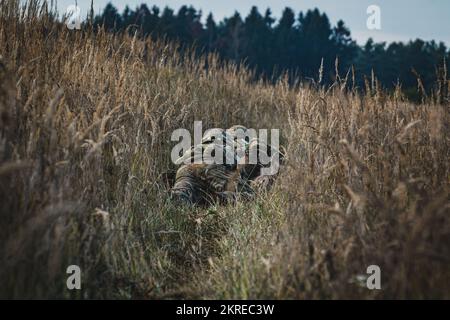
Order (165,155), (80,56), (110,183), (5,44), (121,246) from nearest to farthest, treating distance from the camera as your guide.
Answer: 1. (121,246)
2. (110,183)
3. (5,44)
4. (80,56)
5. (165,155)

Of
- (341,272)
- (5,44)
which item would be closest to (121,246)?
(341,272)

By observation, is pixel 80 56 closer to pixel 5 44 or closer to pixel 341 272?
pixel 5 44

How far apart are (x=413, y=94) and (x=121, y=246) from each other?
18.3m

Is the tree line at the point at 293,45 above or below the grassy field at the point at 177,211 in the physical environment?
above

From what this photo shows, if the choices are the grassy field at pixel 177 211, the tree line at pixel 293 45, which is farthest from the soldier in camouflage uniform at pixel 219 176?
the tree line at pixel 293 45

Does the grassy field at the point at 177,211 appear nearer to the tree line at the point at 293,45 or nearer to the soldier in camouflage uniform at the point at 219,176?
the soldier in camouflage uniform at the point at 219,176

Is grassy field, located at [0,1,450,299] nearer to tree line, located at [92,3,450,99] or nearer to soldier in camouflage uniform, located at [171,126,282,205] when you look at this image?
soldier in camouflage uniform, located at [171,126,282,205]

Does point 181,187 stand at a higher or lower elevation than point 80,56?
lower

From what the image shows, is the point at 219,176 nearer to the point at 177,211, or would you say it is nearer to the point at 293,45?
the point at 177,211

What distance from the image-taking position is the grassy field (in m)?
1.71

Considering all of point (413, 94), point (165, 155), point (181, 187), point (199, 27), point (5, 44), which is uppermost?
point (199, 27)

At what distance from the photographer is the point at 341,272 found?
5.80 ft

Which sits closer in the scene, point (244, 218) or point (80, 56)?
point (244, 218)

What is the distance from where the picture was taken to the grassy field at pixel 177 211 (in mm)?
1709
